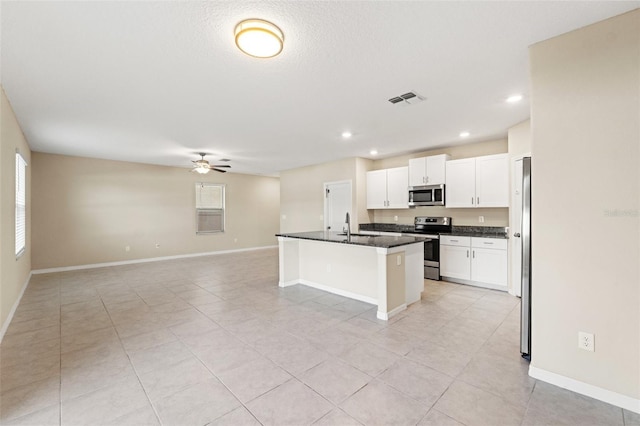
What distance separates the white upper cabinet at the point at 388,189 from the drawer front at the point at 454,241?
1119mm

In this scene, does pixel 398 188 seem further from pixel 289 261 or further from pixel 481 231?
pixel 289 261

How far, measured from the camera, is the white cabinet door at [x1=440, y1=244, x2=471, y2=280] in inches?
192

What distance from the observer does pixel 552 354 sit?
210 cm

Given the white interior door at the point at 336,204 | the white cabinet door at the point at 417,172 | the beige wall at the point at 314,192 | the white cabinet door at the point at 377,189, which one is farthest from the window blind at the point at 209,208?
the white cabinet door at the point at 417,172

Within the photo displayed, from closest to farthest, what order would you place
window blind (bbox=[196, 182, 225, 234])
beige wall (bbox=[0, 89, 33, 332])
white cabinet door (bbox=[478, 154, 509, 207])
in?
1. beige wall (bbox=[0, 89, 33, 332])
2. white cabinet door (bbox=[478, 154, 509, 207])
3. window blind (bbox=[196, 182, 225, 234])

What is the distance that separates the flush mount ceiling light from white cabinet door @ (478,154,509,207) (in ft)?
14.0

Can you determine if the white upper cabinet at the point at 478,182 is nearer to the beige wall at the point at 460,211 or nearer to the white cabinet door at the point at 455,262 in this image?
the beige wall at the point at 460,211

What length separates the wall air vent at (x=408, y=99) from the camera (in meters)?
3.13

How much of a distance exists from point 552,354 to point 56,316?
544 cm

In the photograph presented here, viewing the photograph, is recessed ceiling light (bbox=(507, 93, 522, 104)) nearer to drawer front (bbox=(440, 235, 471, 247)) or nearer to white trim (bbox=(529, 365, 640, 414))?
drawer front (bbox=(440, 235, 471, 247))

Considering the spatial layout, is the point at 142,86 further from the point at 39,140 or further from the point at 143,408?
the point at 39,140

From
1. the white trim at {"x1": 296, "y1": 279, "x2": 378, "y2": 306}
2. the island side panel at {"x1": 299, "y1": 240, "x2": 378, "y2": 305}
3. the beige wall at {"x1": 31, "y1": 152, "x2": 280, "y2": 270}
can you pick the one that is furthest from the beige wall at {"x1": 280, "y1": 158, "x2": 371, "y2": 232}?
the white trim at {"x1": 296, "y1": 279, "x2": 378, "y2": 306}

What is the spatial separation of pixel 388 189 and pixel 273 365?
4.74 meters

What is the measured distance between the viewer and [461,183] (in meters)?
5.16
